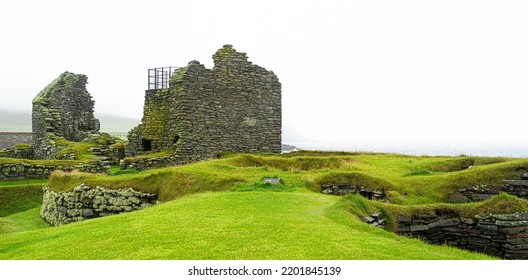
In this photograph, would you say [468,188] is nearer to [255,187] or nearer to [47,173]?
[255,187]

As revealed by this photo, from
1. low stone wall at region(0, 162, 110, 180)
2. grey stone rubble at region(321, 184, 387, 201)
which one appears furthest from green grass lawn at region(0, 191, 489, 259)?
low stone wall at region(0, 162, 110, 180)

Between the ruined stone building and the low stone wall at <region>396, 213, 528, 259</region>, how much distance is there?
21464 millimetres

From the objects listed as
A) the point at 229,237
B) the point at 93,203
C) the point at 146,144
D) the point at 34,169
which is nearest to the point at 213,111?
the point at 146,144

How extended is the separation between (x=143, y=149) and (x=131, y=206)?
15982mm

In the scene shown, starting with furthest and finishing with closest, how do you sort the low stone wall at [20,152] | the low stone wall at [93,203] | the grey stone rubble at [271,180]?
the low stone wall at [20,152] → the low stone wall at [93,203] → the grey stone rubble at [271,180]

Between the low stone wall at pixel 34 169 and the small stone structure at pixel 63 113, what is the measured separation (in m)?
10.3

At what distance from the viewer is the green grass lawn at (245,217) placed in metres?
10.9

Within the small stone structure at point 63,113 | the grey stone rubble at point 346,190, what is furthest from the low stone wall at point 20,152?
the grey stone rubble at point 346,190

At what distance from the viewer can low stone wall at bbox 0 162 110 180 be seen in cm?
3178

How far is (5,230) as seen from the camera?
822 inches

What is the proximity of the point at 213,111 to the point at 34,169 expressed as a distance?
41.1 ft

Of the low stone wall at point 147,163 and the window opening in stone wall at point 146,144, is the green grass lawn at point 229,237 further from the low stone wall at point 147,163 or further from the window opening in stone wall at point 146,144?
the window opening in stone wall at point 146,144

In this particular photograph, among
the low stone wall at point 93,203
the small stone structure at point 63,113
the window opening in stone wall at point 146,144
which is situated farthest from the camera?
the small stone structure at point 63,113

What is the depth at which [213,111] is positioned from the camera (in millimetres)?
36906
